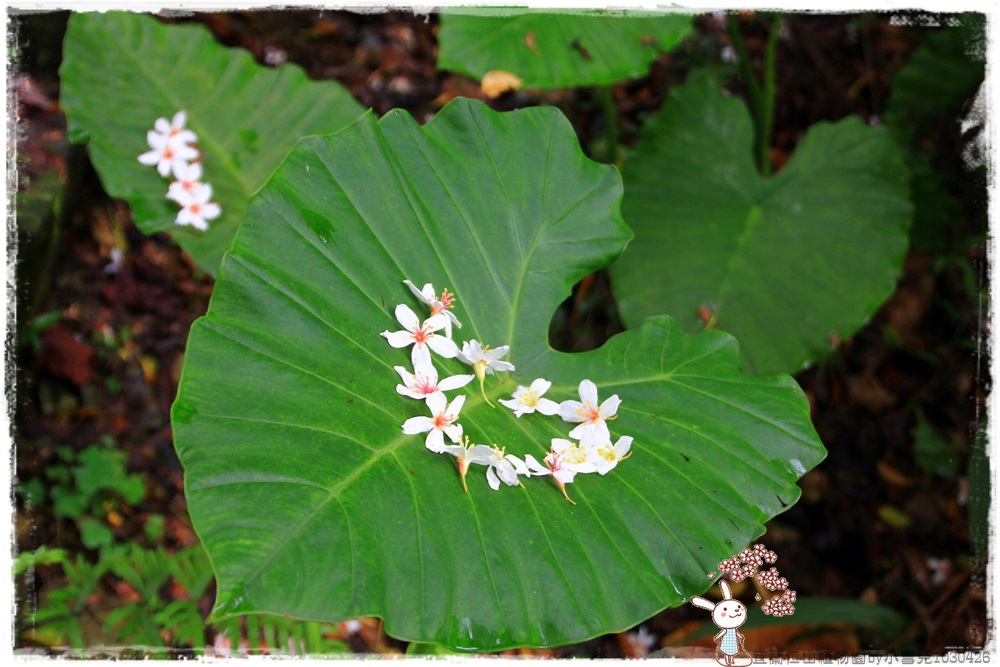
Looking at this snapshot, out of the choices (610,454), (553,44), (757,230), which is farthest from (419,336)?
(757,230)

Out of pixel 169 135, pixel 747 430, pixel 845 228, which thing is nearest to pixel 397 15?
pixel 169 135

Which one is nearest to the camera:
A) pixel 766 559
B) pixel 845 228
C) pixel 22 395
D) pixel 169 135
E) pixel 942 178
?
pixel 766 559

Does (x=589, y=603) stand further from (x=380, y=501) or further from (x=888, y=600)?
(x=888, y=600)

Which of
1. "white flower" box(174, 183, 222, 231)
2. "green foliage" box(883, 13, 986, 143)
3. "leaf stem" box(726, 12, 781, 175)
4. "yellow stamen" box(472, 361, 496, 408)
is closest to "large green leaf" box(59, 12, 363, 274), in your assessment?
"white flower" box(174, 183, 222, 231)

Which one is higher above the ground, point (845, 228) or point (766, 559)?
A: point (845, 228)

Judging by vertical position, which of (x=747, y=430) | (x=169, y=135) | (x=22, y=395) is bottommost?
(x=747, y=430)

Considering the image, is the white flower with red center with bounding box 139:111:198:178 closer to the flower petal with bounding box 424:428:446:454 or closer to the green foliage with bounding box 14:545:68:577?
the green foliage with bounding box 14:545:68:577
